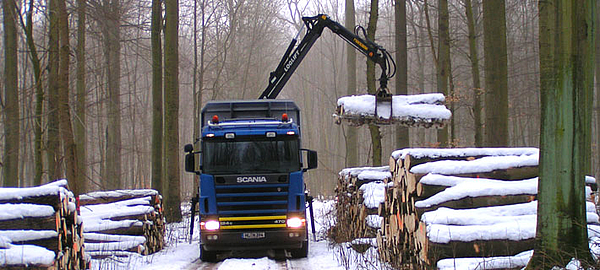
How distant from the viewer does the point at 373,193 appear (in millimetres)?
12312

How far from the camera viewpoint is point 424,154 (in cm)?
807

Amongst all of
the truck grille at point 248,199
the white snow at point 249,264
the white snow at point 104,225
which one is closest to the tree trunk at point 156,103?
the white snow at point 104,225

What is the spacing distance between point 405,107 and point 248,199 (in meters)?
3.89

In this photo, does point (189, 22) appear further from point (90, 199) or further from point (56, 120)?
point (90, 199)

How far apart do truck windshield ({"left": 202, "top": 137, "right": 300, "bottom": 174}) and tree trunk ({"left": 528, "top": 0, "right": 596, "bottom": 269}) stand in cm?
626

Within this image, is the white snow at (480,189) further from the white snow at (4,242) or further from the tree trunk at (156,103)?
the tree trunk at (156,103)

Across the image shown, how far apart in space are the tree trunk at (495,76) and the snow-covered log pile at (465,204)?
247 inches

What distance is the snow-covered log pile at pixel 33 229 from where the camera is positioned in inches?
257

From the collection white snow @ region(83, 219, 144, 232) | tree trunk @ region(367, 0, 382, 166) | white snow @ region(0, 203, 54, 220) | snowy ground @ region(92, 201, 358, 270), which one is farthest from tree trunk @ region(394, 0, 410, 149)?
white snow @ region(0, 203, 54, 220)

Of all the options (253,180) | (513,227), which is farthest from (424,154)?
(253,180)

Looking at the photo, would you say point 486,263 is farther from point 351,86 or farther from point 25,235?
point 351,86

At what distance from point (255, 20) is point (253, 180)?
104 feet

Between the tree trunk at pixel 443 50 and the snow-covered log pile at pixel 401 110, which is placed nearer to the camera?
the snow-covered log pile at pixel 401 110

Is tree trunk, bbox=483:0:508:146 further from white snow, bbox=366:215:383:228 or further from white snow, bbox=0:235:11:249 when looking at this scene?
white snow, bbox=0:235:11:249
